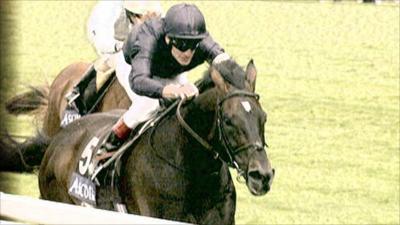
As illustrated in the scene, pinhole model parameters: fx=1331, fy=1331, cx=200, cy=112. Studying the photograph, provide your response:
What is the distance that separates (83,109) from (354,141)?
11.9ft

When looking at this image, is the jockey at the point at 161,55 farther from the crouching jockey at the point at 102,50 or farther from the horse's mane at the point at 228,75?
the crouching jockey at the point at 102,50

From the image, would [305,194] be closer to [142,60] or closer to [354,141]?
[354,141]

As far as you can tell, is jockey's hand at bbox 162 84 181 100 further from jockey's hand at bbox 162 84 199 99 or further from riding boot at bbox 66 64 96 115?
riding boot at bbox 66 64 96 115

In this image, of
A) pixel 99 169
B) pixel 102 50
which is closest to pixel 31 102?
pixel 102 50

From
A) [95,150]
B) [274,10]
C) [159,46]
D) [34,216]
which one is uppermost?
[34,216]

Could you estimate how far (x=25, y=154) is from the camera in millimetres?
5539

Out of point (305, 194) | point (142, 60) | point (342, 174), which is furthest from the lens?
point (342, 174)

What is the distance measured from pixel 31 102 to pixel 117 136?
283 centimetres

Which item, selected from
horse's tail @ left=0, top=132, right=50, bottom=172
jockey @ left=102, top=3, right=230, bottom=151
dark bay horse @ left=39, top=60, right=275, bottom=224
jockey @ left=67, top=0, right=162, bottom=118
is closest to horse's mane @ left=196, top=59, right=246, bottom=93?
dark bay horse @ left=39, top=60, right=275, bottom=224

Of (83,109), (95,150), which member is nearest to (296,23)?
(83,109)

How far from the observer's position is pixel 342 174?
8.41 metres

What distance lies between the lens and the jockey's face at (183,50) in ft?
14.7

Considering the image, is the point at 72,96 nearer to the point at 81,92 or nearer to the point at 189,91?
the point at 81,92

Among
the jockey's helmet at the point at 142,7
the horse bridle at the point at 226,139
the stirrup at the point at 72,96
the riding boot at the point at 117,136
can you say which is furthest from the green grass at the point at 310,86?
the horse bridle at the point at 226,139
